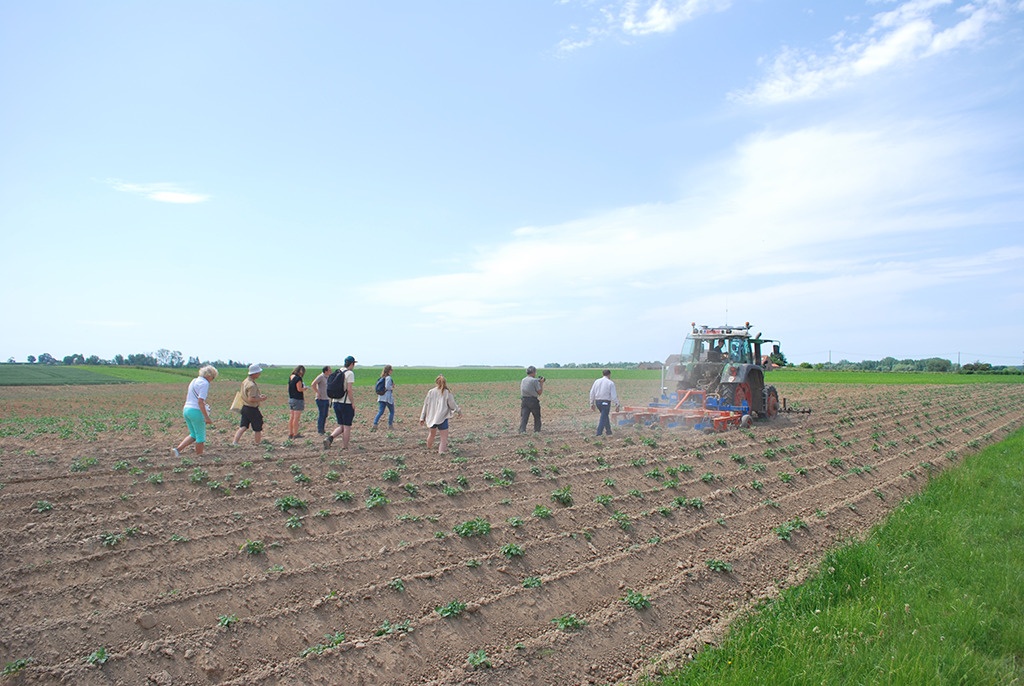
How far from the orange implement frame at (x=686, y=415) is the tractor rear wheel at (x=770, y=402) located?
2101 millimetres

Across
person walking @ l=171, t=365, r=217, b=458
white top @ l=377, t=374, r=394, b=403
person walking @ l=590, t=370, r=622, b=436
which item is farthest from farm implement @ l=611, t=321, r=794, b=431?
person walking @ l=171, t=365, r=217, b=458

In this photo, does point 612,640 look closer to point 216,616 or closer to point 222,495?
point 216,616

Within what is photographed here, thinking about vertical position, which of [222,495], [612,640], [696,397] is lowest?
[612,640]

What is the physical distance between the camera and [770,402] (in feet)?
61.5

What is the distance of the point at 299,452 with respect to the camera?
1234 centimetres

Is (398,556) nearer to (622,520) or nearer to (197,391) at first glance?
(622,520)

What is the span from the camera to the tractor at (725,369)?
16812mm

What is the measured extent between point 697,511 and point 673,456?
11.6 feet

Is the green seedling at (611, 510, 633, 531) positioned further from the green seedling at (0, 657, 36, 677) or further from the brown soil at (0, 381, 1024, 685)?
the green seedling at (0, 657, 36, 677)

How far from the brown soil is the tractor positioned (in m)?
3.94

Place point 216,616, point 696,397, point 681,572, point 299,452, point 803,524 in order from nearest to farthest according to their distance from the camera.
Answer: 1. point 216,616
2. point 681,572
3. point 803,524
4. point 299,452
5. point 696,397

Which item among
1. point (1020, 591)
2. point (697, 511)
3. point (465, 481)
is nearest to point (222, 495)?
point (465, 481)

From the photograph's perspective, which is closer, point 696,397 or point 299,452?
point 299,452

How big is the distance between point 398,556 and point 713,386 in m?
12.6
